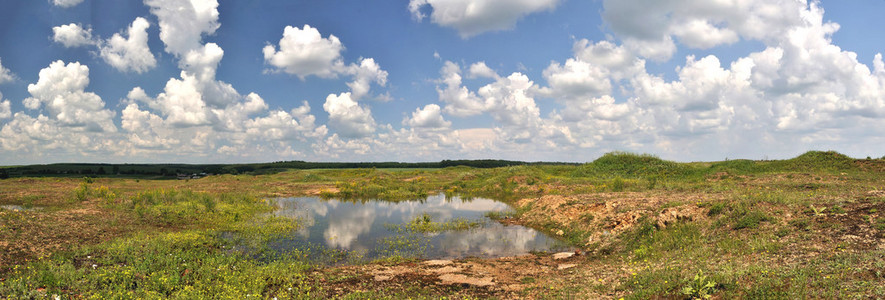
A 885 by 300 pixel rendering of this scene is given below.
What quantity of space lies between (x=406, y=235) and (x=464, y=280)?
27.0 ft

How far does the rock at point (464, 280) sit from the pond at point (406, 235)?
3.32m

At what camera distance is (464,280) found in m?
10.7

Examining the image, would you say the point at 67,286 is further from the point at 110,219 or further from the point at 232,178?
the point at 232,178

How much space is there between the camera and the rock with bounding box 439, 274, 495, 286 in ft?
34.3

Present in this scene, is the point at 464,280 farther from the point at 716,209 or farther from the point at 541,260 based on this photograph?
the point at 716,209

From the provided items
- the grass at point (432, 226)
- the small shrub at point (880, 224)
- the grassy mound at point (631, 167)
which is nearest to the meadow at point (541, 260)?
the small shrub at point (880, 224)

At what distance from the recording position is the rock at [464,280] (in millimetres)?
10451

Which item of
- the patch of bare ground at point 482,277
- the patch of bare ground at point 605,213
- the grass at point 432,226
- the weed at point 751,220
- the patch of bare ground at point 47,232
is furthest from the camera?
the grass at point 432,226

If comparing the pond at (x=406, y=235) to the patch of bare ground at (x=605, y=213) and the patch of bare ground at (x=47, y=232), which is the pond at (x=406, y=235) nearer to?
the patch of bare ground at (x=605, y=213)

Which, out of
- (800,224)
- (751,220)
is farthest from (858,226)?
(751,220)

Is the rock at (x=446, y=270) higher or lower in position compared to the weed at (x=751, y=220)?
lower

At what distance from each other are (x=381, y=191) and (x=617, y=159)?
104 ft

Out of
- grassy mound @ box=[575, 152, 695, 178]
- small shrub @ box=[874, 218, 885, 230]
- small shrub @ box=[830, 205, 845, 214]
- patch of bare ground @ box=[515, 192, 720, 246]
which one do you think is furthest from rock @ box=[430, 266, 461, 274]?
grassy mound @ box=[575, 152, 695, 178]

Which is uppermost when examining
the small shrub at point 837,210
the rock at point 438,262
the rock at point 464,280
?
the small shrub at point 837,210
